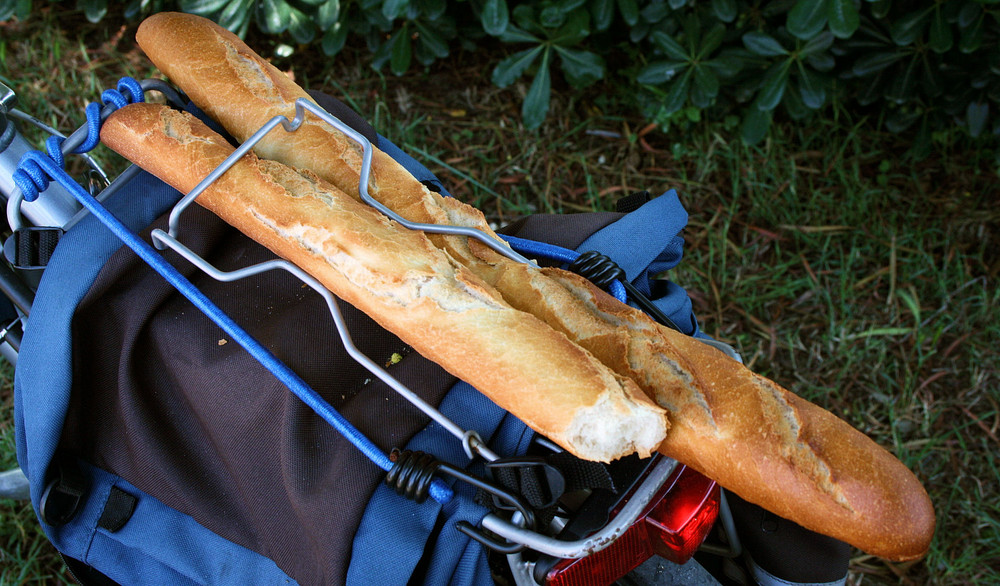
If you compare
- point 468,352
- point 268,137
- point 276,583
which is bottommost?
point 276,583

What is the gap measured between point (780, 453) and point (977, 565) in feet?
4.90

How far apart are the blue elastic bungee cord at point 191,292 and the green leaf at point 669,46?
1481mm

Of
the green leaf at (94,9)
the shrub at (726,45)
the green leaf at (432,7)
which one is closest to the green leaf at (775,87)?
the shrub at (726,45)

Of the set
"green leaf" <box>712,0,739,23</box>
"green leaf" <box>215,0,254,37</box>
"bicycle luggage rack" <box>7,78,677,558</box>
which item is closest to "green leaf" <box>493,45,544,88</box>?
"green leaf" <box>712,0,739,23</box>

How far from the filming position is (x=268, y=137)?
48.6 inches

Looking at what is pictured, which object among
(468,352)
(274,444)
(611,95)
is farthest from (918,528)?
(611,95)

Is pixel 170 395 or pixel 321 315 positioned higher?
pixel 321 315

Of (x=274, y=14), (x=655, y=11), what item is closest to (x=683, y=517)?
(x=655, y=11)

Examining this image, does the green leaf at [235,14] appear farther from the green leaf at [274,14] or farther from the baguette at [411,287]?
the baguette at [411,287]

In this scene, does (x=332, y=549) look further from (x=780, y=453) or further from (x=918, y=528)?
(x=918, y=528)

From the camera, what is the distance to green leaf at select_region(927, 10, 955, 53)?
188 centimetres

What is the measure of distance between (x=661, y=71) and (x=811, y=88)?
46cm

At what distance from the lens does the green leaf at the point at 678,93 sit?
2133 mm

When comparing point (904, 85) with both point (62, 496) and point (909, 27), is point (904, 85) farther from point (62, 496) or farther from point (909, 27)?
point (62, 496)
